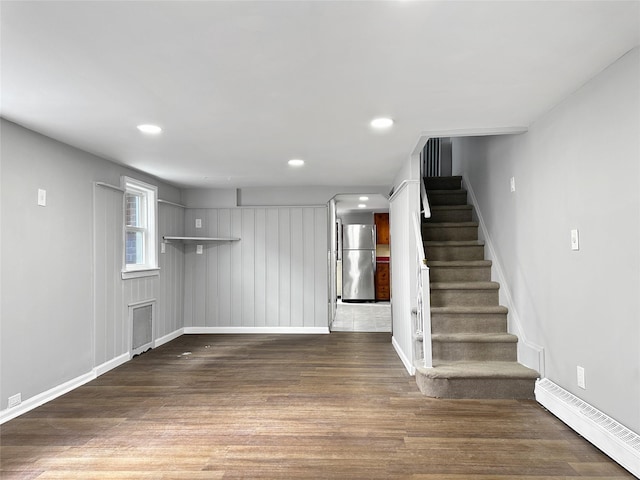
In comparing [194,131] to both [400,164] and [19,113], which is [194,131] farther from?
[400,164]

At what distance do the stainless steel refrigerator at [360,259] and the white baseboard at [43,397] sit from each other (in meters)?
6.97

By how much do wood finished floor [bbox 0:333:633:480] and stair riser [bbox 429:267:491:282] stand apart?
105 centimetres

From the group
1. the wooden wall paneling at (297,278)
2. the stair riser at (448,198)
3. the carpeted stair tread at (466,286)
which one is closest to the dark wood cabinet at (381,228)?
the wooden wall paneling at (297,278)

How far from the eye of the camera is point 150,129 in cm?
343

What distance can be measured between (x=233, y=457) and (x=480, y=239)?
134 inches

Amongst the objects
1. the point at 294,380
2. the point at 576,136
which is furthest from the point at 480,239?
the point at 294,380

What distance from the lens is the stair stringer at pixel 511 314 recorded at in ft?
11.0

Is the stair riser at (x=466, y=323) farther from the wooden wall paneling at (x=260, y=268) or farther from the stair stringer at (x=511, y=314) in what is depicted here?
the wooden wall paneling at (x=260, y=268)

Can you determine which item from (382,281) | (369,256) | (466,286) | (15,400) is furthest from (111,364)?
(382,281)

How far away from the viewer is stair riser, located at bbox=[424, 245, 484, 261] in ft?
15.1

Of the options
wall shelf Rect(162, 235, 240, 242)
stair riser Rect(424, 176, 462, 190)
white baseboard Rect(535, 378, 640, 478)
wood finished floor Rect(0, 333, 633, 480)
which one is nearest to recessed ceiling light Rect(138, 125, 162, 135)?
wood finished floor Rect(0, 333, 633, 480)

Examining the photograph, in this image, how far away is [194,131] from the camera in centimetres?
352

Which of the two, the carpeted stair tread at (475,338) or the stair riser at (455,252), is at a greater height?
the stair riser at (455,252)

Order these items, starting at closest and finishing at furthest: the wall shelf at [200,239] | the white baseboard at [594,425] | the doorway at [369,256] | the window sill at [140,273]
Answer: the white baseboard at [594,425]
the window sill at [140,273]
the wall shelf at [200,239]
the doorway at [369,256]
